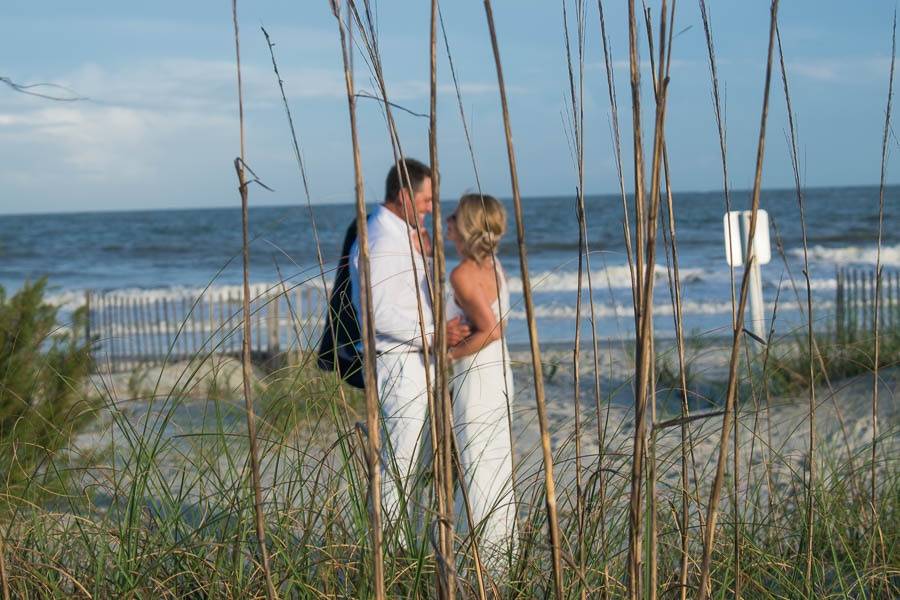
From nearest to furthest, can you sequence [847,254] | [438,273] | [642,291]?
[438,273] < [642,291] < [847,254]

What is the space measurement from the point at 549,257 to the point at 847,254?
9104 mm

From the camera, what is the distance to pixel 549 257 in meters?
30.8

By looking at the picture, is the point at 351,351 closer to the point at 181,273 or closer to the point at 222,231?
the point at 181,273

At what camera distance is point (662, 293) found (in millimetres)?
20688

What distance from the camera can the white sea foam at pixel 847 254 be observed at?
26.8m

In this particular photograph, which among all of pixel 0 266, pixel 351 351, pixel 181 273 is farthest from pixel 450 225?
pixel 0 266

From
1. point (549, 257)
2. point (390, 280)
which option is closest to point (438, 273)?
point (390, 280)

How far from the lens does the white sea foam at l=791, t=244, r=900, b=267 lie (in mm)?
26820

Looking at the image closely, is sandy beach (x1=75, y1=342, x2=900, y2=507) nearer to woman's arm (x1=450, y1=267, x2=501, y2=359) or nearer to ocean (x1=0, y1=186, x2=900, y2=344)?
woman's arm (x1=450, y1=267, x2=501, y2=359)

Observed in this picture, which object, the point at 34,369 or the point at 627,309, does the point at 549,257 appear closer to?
the point at 627,309

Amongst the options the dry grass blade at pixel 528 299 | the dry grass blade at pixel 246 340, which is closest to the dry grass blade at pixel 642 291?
the dry grass blade at pixel 528 299

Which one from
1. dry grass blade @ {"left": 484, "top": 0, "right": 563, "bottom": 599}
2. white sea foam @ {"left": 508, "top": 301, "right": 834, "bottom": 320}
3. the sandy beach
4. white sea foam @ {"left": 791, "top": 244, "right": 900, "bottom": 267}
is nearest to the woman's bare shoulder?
the sandy beach

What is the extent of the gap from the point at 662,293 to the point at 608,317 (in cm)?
615

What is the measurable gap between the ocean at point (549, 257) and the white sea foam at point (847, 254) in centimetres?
4
